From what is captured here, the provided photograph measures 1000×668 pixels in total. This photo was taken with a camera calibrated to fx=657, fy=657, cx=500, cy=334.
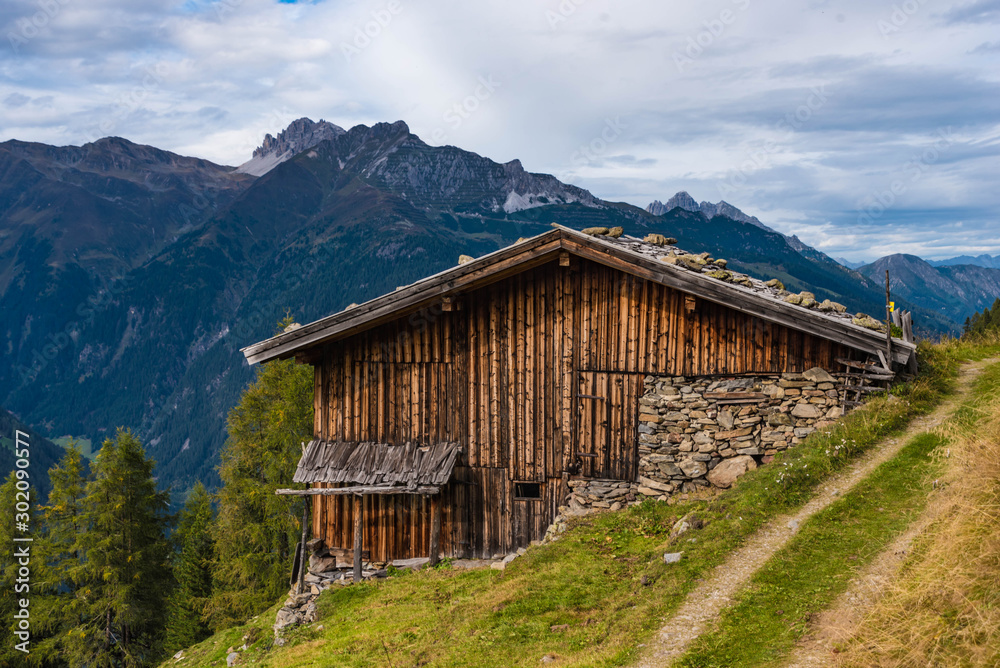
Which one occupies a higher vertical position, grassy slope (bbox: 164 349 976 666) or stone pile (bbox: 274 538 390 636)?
grassy slope (bbox: 164 349 976 666)

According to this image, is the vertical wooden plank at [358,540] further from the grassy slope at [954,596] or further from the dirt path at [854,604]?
the grassy slope at [954,596]

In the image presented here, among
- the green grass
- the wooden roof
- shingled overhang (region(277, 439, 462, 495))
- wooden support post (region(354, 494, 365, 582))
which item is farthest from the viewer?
wooden support post (region(354, 494, 365, 582))

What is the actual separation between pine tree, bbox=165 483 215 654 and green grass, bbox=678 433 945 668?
3447 centimetres

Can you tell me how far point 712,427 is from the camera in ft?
49.8

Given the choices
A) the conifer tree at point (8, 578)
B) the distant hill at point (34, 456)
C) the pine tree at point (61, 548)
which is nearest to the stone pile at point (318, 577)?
the pine tree at point (61, 548)

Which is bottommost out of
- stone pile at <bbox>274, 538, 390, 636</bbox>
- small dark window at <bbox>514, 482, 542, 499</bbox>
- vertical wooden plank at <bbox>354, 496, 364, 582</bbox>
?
stone pile at <bbox>274, 538, 390, 636</bbox>

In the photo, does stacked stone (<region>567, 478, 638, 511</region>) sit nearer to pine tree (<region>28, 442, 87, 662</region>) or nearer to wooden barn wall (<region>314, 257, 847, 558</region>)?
wooden barn wall (<region>314, 257, 847, 558</region>)

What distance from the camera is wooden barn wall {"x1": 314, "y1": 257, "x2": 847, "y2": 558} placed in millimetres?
15469

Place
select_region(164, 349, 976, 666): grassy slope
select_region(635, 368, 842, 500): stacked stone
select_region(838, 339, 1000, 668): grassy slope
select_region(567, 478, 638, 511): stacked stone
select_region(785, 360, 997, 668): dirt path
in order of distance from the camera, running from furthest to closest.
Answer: select_region(567, 478, 638, 511): stacked stone, select_region(635, 368, 842, 500): stacked stone, select_region(164, 349, 976, 666): grassy slope, select_region(785, 360, 997, 668): dirt path, select_region(838, 339, 1000, 668): grassy slope

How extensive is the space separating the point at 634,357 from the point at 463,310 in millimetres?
4380

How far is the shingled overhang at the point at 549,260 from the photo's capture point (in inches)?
550

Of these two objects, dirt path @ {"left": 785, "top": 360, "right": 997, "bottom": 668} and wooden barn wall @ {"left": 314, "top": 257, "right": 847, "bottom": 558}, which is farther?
wooden barn wall @ {"left": 314, "top": 257, "right": 847, "bottom": 558}

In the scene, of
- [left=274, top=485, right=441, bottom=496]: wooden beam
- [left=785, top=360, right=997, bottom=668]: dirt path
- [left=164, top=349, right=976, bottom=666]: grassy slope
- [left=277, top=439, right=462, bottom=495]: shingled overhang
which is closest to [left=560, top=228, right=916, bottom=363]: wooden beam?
[left=164, top=349, right=976, bottom=666]: grassy slope

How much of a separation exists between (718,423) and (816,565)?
585 centimetres
